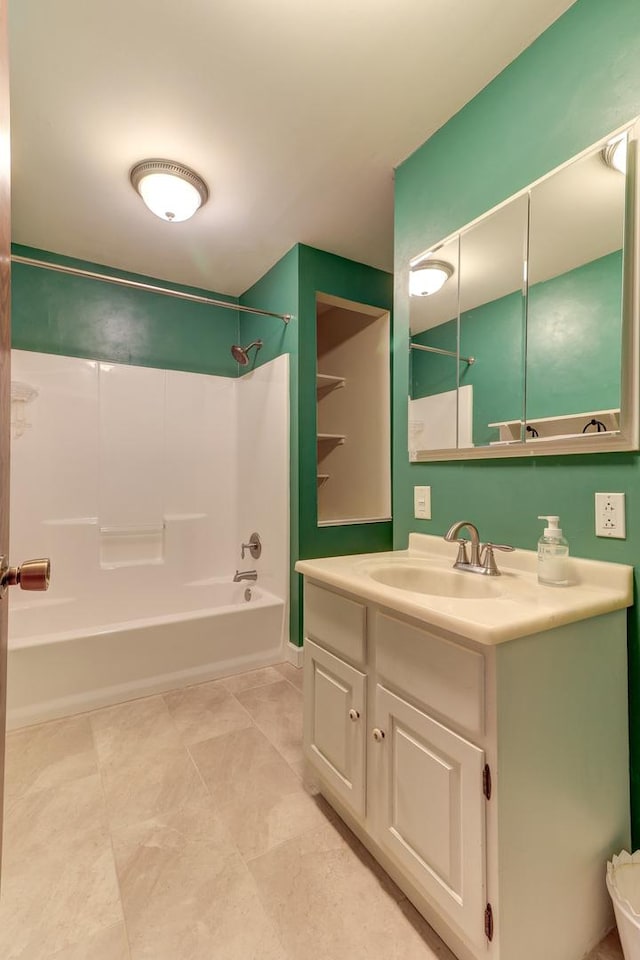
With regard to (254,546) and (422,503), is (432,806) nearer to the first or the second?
(422,503)

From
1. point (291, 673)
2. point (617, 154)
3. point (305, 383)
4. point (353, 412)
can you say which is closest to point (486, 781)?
point (617, 154)

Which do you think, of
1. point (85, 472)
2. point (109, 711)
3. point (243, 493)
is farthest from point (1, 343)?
point (243, 493)

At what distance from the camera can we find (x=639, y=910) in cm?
99

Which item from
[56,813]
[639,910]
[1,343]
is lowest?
[56,813]

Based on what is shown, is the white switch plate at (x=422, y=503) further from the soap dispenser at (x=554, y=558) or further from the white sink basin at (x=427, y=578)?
the soap dispenser at (x=554, y=558)

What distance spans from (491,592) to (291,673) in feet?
5.46

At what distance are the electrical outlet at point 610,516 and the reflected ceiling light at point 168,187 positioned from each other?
7.08 ft

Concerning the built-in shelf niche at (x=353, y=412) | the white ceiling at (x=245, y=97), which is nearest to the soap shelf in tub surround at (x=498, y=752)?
the built-in shelf niche at (x=353, y=412)

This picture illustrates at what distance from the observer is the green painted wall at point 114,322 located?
2705 mm

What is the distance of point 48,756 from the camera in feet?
5.78

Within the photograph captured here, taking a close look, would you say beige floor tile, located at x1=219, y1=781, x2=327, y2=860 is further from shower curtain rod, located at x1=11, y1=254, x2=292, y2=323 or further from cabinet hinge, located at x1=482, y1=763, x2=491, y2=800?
shower curtain rod, located at x1=11, y1=254, x2=292, y2=323

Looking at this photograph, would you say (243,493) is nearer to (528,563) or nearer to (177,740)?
(177,740)

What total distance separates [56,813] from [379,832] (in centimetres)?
111

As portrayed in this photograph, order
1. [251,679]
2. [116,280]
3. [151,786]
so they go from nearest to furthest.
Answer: [151,786] → [116,280] → [251,679]
